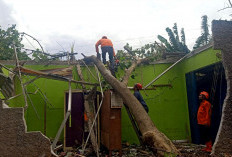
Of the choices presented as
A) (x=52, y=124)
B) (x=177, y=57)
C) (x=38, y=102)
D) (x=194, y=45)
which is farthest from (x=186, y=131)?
(x=38, y=102)

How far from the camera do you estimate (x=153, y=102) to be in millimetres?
7738

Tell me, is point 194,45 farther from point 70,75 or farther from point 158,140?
point 158,140

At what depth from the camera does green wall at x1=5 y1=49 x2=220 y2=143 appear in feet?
23.6

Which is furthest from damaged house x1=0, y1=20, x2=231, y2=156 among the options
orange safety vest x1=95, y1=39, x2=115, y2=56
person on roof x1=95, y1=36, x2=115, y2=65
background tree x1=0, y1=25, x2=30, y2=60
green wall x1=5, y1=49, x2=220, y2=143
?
background tree x1=0, y1=25, x2=30, y2=60

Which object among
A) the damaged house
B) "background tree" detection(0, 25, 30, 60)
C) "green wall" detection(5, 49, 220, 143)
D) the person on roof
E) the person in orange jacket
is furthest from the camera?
"background tree" detection(0, 25, 30, 60)

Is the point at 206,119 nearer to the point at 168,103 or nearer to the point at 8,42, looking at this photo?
the point at 168,103

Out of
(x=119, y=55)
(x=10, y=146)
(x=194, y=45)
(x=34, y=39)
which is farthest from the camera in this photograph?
(x=194, y=45)

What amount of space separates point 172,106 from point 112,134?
327 centimetres

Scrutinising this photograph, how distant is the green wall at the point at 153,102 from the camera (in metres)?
7.18

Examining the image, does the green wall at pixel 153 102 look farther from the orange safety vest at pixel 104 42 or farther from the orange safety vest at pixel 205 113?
the orange safety vest at pixel 205 113

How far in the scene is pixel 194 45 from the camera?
31.4ft

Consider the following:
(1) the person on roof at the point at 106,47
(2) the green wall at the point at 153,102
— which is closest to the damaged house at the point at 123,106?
(2) the green wall at the point at 153,102

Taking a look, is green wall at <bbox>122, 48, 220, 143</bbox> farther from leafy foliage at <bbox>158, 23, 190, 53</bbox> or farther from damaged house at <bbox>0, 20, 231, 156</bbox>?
leafy foliage at <bbox>158, 23, 190, 53</bbox>

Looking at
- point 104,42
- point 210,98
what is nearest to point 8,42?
point 104,42
